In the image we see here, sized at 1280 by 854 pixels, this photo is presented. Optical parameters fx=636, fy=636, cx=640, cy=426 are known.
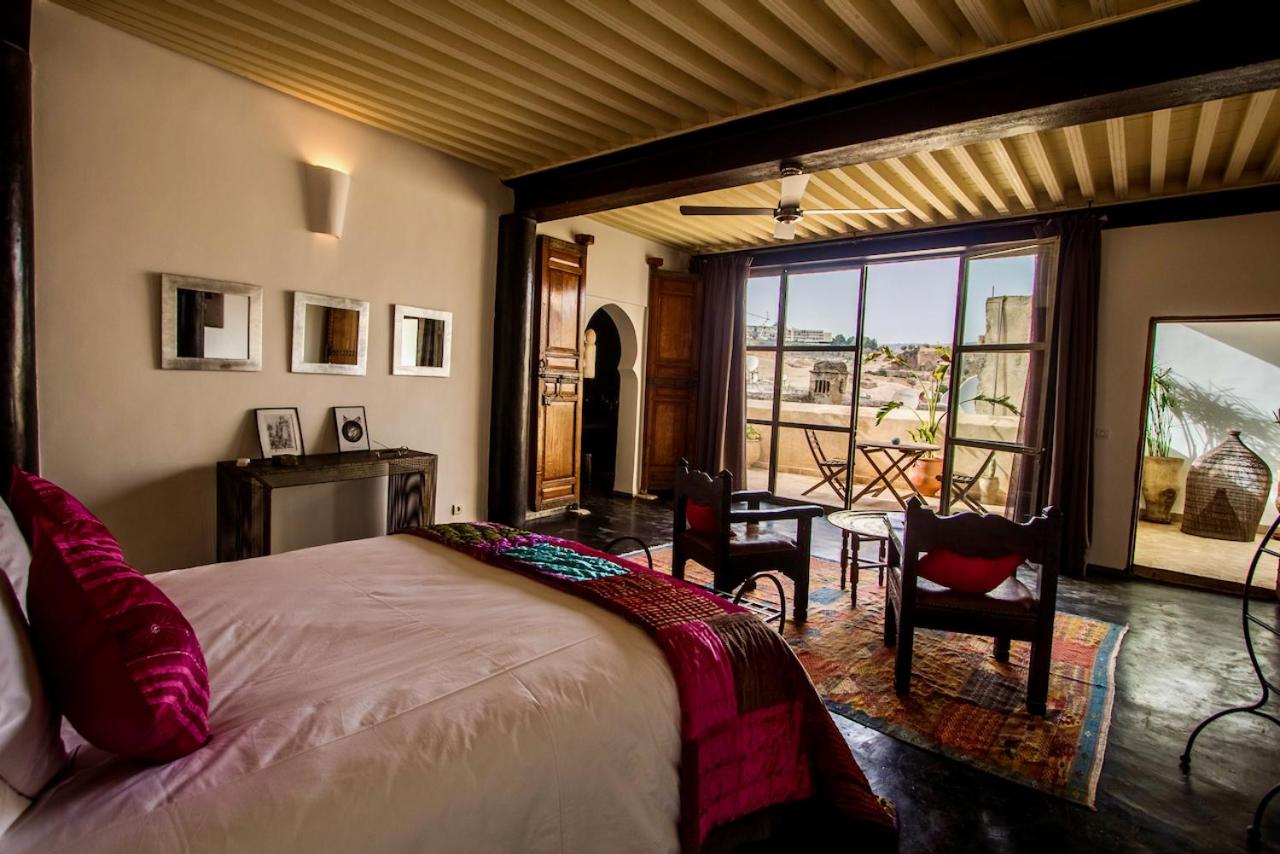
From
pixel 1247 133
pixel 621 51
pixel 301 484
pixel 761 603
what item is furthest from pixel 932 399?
pixel 301 484

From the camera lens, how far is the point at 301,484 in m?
3.46

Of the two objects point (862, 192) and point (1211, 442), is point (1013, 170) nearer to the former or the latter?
point (862, 192)

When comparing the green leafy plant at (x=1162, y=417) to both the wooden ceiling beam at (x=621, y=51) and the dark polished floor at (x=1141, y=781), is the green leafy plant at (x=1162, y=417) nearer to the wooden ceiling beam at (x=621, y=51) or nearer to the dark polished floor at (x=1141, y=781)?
the dark polished floor at (x=1141, y=781)

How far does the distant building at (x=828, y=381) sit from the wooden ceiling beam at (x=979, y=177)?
2.34 m

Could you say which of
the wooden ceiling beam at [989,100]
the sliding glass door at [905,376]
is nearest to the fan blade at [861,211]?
the wooden ceiling beam at [989,100]

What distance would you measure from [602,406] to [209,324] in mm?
4533

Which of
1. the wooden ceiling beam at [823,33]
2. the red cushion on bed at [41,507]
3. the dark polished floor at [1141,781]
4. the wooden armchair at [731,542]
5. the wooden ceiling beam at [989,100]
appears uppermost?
the wooden ceiling beam at [823,33]

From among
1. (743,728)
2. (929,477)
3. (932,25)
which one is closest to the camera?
(743,728)

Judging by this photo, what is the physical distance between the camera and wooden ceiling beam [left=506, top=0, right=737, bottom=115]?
2.63 m

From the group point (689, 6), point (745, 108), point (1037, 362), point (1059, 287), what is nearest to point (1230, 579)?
point (1037, 362)

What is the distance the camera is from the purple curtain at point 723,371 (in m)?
6.66

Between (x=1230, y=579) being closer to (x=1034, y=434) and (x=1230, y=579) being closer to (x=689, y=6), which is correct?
(x=1034, y=434)

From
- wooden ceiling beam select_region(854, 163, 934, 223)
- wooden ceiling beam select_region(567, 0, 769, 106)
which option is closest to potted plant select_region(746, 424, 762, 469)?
wooden ceiling beam select_region(854, 163, 934, 223)

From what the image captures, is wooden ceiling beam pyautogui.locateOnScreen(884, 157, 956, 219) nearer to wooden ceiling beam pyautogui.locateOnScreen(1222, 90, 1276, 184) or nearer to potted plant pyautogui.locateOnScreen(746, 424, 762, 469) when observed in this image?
wooden ceiling beam pyautogui.locateOnScreen(1222, 90, 1276, 184)
